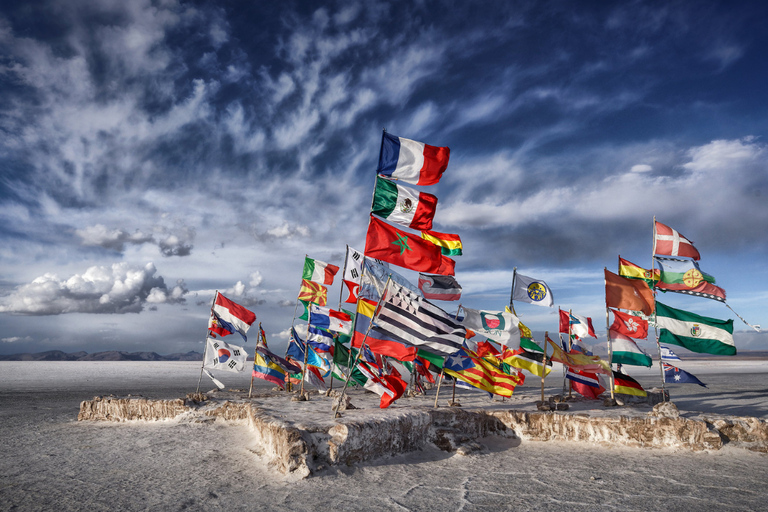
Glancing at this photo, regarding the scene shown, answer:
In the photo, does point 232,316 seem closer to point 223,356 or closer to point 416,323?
point 223,356

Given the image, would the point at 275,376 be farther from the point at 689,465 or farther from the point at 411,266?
the point at 689,465

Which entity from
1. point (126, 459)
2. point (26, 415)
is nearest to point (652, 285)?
point (126, 459)

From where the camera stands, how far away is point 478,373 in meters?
14.9

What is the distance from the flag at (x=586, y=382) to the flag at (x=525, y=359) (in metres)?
1.24

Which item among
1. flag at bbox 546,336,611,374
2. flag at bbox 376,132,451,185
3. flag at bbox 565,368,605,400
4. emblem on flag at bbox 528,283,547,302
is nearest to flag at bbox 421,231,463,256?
flag at bbox 376,132,451,185

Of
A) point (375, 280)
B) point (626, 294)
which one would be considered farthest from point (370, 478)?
point (626, 294)

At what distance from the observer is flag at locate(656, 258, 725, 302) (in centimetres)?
1562

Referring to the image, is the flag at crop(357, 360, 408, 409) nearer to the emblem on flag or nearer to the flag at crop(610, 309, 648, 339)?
the flag at crop(610, 309, 648, 339)

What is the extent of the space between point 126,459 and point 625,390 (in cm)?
1575

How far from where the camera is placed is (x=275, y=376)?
18.0 meters

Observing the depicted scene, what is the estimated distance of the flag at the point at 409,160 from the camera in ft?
41.0

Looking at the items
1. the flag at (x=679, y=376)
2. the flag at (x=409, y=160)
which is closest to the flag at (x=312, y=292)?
the flag at (x=409, y=160)

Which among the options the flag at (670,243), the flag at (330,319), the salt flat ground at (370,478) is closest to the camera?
the salt flat ground at (370,478)

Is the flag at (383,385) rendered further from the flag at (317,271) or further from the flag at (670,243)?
the flag at (670,243)
